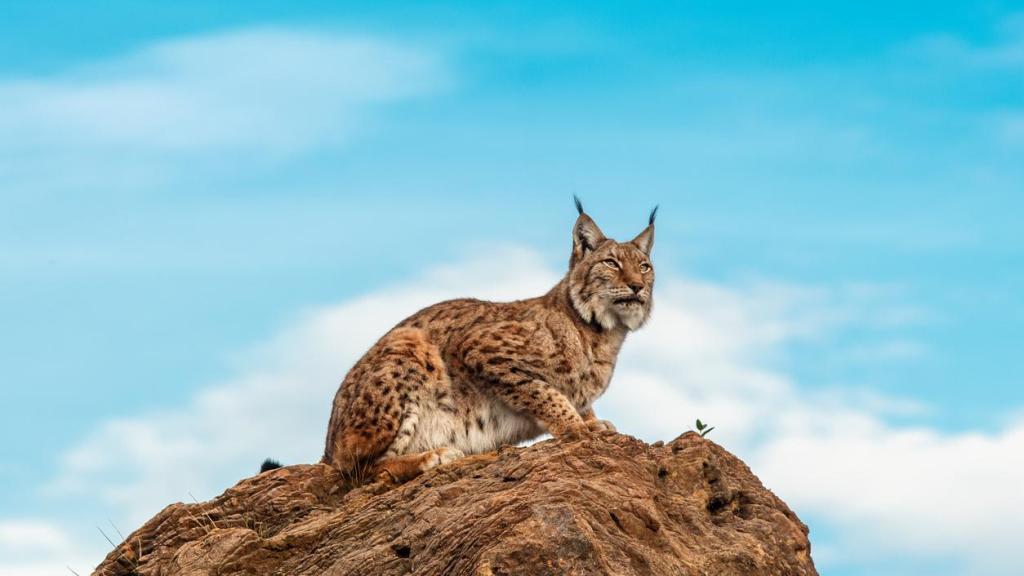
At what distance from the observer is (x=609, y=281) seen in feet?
45.6

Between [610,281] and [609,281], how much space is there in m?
0.01

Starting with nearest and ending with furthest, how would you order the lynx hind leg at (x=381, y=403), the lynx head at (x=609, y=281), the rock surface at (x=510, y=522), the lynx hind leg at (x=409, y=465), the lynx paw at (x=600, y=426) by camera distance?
the rock surface at (x=510, y=522), the lynx paw at (x=600, y=426), the lynx hind leg at (x=409, y=465), the lynx hind leg at (x=381, y=403), the lynx head at (x=609, y=281)

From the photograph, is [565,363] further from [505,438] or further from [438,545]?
[438,545]

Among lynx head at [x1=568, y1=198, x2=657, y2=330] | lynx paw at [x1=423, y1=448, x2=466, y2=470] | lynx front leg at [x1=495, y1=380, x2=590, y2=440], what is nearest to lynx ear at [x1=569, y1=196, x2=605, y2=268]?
lynx head at [x1=568, y1=198, x2=657, y2=330]

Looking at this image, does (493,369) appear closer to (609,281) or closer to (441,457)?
(441,457)

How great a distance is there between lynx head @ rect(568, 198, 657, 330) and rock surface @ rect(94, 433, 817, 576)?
2715 mm

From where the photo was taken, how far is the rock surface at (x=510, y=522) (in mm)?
9180

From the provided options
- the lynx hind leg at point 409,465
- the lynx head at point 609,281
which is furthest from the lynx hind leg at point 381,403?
the lynx head at point 609,281

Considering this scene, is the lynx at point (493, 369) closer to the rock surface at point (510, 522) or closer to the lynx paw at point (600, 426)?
the lynx paw at point (600, 426)

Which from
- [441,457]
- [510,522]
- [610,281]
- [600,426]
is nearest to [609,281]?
[610,281]

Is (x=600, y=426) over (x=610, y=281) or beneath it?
beneath

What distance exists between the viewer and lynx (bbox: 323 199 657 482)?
40.6 ft

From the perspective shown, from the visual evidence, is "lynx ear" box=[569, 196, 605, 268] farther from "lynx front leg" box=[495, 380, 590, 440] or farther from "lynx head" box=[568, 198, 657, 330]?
"lynx front leg" box=[495, 380, 590, 440]

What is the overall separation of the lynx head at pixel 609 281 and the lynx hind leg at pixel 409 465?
2.68 meters
